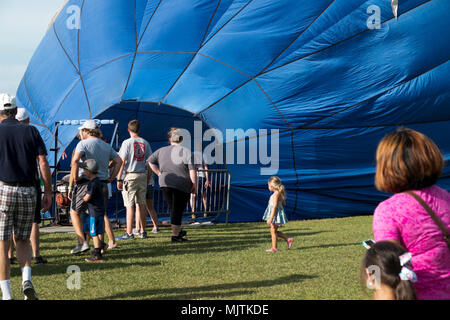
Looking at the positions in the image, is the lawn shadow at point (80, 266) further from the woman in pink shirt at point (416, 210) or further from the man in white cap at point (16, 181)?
the woman in pink shirt at point (416, 210)

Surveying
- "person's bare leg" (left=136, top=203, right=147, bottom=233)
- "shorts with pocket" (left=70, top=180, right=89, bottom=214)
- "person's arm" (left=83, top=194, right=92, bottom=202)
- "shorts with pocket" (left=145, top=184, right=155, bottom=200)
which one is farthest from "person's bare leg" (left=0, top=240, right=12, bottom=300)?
"shorts with pocket" (left=145, top=184, right=155, bottom=200)

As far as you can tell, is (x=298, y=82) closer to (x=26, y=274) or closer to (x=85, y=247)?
(x=85, y=247)

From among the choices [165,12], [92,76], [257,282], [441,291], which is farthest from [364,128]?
[441,291]

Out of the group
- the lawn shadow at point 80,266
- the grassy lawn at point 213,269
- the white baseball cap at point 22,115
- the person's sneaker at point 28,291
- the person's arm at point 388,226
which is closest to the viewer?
the person's arm at point 388,226

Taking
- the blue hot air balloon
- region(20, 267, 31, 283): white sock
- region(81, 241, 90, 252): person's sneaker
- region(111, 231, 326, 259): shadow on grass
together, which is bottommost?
region(111, 231, 326, 259): shadow on grass

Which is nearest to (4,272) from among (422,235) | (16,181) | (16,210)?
(16,210)

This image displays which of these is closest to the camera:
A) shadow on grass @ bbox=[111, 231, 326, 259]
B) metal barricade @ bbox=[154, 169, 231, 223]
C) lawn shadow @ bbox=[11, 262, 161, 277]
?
lawn shadow @ bbox=[11, 262, 161, 277]

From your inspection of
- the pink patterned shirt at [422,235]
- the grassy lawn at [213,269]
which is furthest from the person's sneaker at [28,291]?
the pink patterned shirt at [422,235]

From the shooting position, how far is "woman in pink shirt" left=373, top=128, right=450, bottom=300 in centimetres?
260

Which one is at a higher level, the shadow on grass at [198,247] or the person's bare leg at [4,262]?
the person's bare leg at [4,262]

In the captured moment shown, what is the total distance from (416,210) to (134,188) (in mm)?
7093

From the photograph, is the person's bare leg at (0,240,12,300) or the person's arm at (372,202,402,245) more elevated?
the person's arm at (372,202,402,245)

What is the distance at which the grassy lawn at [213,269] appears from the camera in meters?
5.21

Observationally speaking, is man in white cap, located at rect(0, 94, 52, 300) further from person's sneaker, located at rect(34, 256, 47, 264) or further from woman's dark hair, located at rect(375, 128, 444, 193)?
woman's dark hair, located at rect(375, 128, 444, 193)
